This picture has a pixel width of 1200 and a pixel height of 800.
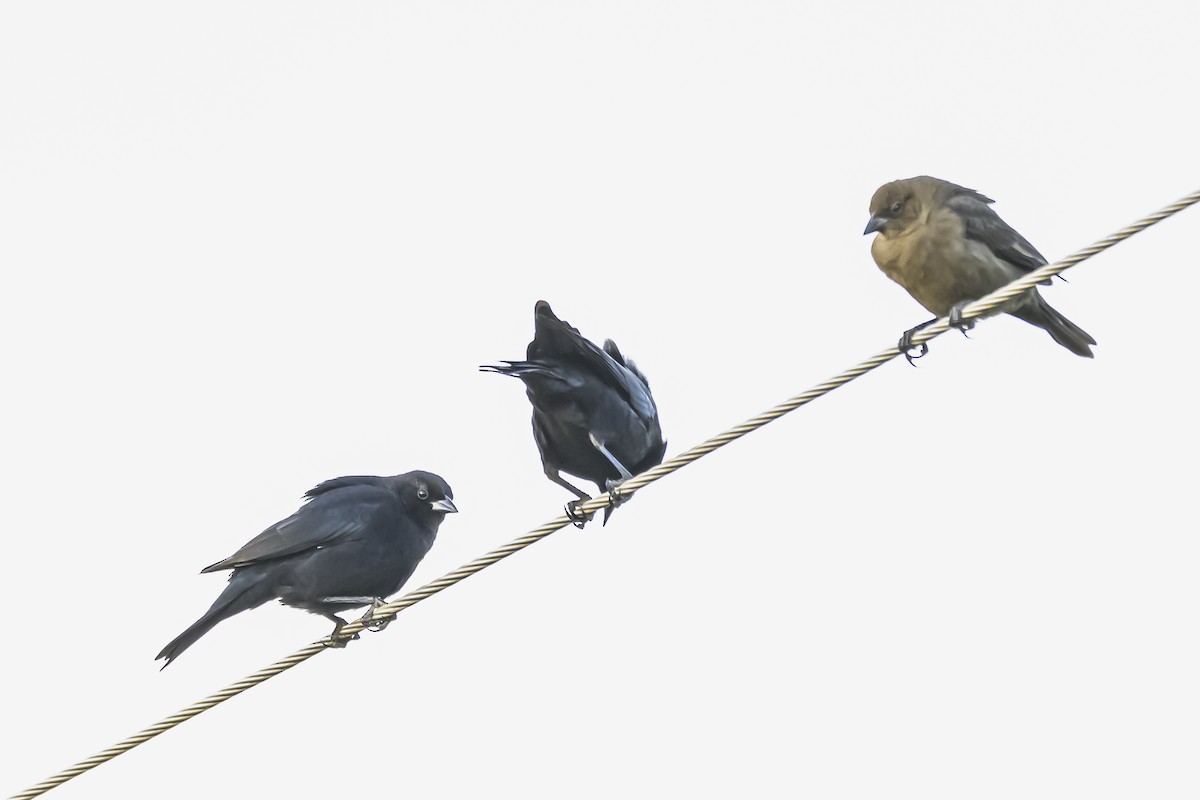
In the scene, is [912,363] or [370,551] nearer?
[912,363]

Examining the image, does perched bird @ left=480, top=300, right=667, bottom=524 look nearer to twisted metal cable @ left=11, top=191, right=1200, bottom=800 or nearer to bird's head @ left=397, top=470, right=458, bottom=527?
bird's head @ left=397, top=470, right=458, bottom=527

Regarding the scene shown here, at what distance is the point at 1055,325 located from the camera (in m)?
7.80

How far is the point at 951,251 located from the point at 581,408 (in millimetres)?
1876

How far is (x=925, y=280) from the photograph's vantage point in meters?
7.79

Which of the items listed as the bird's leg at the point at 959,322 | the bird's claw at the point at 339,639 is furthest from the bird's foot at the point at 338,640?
the bird's leg at the point at 959,322

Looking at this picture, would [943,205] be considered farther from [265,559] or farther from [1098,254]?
[265,559]

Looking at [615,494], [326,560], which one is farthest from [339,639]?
[615,494]

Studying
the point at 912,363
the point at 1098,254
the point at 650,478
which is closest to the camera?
the point at 1098,254

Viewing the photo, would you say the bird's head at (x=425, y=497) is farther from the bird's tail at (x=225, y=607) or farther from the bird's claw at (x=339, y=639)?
A: the bird's claw at (x=339, y=639)

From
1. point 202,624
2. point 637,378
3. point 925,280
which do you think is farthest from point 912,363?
point 202,624

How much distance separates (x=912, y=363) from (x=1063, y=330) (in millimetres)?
1230

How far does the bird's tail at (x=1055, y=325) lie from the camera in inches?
304

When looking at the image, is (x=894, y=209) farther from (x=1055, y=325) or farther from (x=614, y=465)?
(x=614, y=465)

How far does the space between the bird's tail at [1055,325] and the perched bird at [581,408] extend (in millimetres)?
1902
